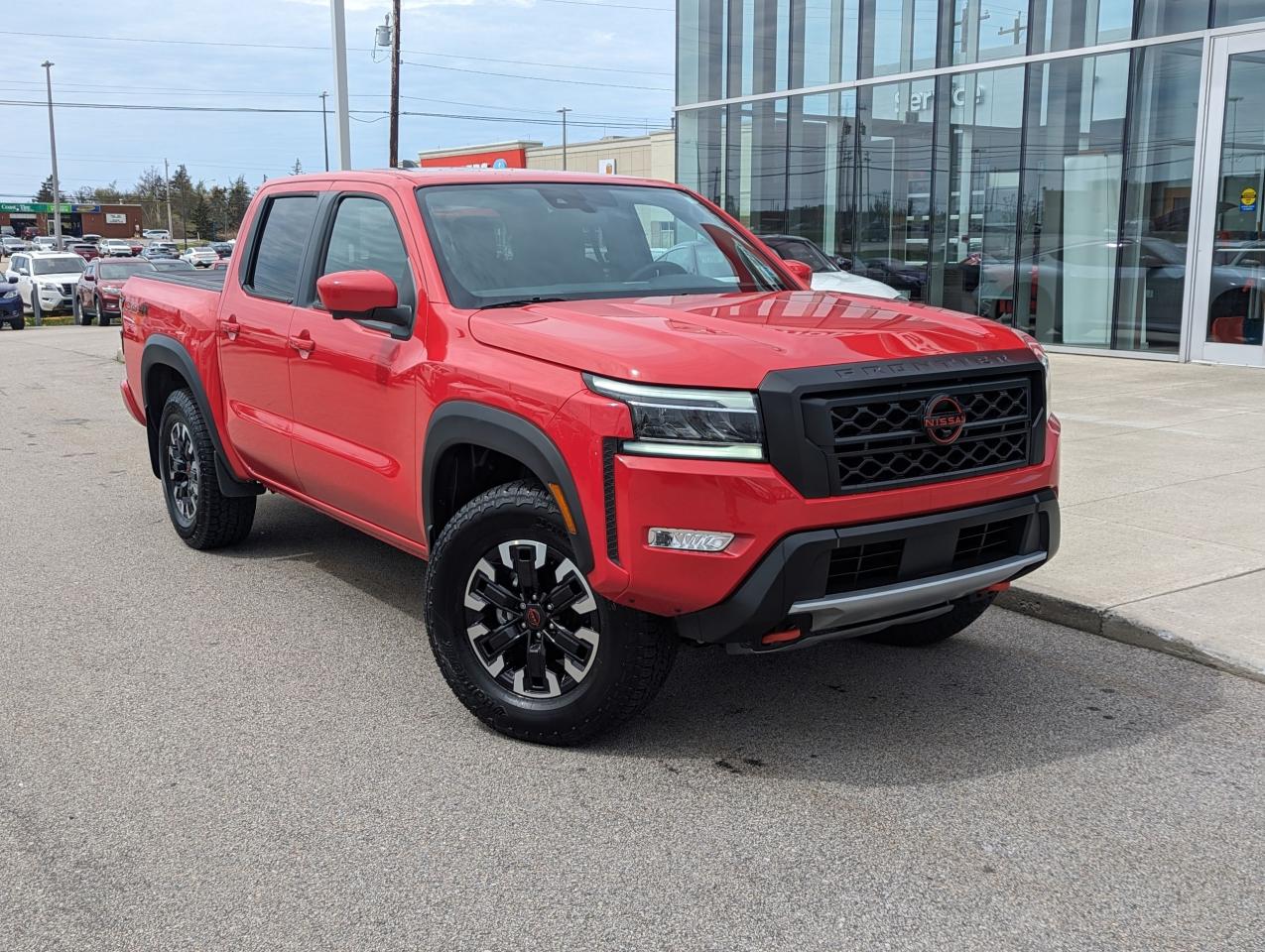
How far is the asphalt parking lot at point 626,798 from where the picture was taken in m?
3.06

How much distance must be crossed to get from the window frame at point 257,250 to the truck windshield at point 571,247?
0.90 m

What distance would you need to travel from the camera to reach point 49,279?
33.7 meters

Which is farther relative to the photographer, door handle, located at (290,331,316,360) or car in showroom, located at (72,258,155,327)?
car in showroom, located at (72,258,155,327)

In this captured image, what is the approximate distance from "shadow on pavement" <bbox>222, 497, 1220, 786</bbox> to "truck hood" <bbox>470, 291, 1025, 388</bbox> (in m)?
1.30

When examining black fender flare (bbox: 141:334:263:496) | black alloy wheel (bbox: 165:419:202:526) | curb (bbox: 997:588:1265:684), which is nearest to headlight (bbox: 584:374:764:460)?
curb (bbox: 997:588:1265:684)

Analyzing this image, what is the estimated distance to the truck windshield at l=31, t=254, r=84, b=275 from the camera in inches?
1367

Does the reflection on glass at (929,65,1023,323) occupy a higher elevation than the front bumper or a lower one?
higher

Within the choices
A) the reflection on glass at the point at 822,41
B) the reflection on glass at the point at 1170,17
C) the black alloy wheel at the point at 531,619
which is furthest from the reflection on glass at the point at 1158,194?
the black alloy wheel at the point at 531,619

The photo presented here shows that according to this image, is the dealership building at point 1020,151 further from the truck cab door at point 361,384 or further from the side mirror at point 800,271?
the truck cab door at point 361,384

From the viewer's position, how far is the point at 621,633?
12.5ft

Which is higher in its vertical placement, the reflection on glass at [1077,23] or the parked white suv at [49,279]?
the reflection on glass at [1077,23]

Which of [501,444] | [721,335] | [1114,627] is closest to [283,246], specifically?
[501,444]

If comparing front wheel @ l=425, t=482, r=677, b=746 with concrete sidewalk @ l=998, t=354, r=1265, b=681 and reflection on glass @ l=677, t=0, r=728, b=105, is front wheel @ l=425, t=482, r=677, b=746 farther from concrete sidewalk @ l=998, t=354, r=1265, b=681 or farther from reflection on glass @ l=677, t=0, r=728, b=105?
reflection on glass @ l=677, t=0, r=728, b=105

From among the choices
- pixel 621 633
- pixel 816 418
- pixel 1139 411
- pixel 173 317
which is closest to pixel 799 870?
pixel 621 633
